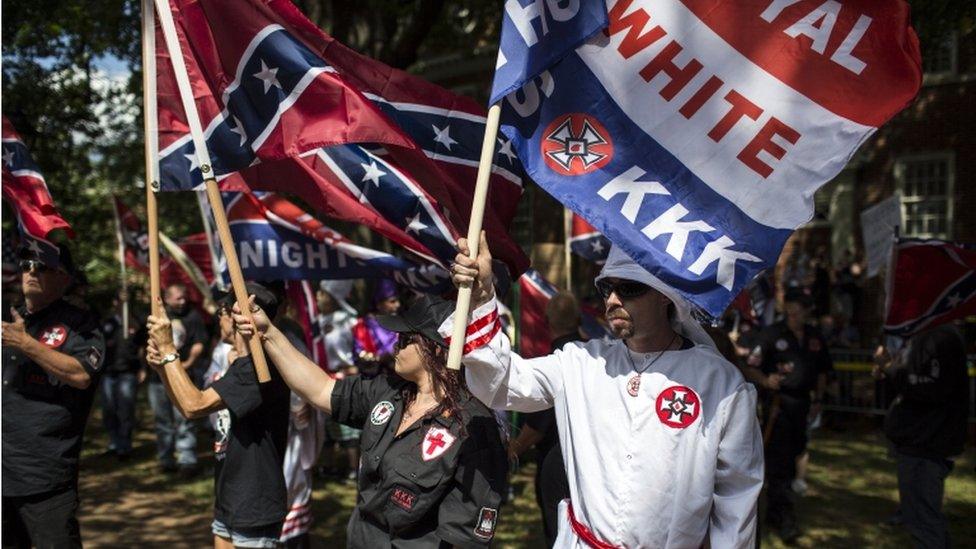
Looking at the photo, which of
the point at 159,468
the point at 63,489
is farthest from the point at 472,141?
the point at 159,468

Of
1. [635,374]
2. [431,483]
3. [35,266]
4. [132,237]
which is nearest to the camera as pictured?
[635,374]

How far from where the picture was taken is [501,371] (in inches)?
126

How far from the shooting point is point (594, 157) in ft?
11.5

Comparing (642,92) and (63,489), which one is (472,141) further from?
(63,489)

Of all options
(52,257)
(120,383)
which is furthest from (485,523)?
(120,383)

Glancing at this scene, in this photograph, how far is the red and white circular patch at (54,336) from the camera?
16.4 feet

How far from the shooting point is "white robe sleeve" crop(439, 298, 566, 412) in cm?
309

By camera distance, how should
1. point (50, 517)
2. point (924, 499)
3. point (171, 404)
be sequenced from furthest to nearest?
point (171, 404) → point (924, 499) → point (50, 517)

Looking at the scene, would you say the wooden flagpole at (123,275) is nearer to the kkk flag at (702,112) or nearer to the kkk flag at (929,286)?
the kkk flag at (929,286)

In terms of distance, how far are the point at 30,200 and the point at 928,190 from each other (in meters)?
19.3

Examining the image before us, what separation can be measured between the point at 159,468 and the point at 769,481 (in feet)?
21.8

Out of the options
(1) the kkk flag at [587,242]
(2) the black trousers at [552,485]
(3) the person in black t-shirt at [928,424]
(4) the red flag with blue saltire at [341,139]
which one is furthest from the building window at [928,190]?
(4) the red flag with blue saltire at [341,139]

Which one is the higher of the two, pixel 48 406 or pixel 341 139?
pixel 341 139

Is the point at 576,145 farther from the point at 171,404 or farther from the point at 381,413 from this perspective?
the point at 171,404
